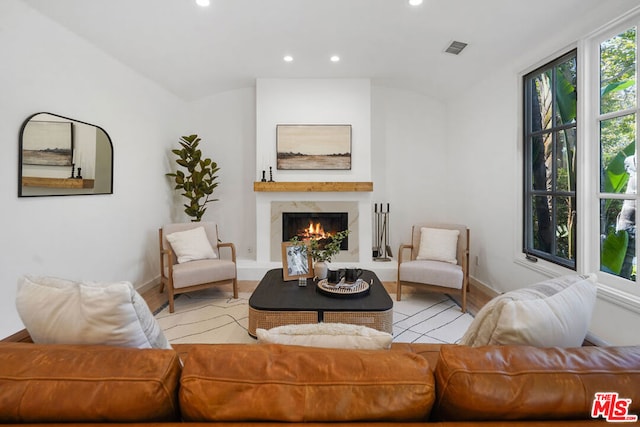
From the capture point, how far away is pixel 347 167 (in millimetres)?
4668

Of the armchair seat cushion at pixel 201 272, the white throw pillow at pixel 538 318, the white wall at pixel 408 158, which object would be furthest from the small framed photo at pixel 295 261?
the white wall at pixel 408 158

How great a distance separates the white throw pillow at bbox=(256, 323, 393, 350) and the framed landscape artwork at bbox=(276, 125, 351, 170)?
378cm

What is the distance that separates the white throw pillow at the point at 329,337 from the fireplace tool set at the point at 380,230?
4078 mm

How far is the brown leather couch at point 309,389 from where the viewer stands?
0.76 meters

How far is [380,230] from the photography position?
201 inches

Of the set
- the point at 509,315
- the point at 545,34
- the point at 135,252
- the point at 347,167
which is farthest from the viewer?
the point at 347,167

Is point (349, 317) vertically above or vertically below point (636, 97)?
below

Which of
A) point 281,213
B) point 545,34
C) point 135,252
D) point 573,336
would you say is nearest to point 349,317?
point 573,336

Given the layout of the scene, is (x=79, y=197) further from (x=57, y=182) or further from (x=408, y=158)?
(x=408, y=158)

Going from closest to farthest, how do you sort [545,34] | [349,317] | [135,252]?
[349,317], [545,34], [135,252]

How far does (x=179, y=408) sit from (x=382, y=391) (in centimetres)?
53

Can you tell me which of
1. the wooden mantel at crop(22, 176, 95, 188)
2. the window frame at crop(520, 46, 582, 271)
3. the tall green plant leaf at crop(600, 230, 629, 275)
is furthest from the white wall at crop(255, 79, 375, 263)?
the tall green plant leaf at crop(600, 230, 629, 275)

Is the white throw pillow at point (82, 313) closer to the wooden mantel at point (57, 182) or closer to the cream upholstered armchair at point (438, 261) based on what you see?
the wooden mantel at point (57, 182)

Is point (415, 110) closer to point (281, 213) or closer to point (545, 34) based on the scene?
point (545, 34)
